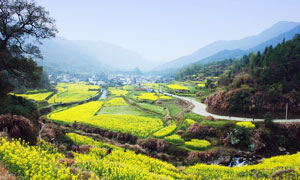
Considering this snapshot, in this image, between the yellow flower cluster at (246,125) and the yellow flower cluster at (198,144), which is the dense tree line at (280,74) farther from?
the yellow flower cluster at (198,144)

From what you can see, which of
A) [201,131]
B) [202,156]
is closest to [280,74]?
[201,131]

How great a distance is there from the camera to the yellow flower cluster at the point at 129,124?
2745cm

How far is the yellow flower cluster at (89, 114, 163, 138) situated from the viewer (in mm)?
27450

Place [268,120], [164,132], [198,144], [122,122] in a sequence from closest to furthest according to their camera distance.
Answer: [198,144], [268,120], [164,132], [122,122]

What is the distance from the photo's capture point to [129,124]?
30.5 metres

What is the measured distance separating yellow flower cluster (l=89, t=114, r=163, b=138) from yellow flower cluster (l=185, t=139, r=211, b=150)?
22.2ft

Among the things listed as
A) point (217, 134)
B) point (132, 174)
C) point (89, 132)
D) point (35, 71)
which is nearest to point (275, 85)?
point (217, 134)

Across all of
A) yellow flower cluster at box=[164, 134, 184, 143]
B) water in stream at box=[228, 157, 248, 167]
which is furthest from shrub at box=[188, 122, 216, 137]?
water in stream at box=[228, 157, 248, 167]

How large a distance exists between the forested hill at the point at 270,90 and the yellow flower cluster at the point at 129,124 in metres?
12.4

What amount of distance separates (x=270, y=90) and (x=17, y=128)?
33840 millimetres

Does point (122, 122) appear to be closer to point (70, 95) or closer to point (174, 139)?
point (174, 139)

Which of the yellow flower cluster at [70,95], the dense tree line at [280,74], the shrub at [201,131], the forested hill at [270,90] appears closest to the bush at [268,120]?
the forested hill at [270,90]

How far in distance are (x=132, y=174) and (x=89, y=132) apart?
2183cm

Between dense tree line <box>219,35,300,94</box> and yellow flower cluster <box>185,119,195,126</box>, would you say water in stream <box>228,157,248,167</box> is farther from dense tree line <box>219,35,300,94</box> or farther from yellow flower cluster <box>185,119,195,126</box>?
dense tree line <box>219,35,300,94</box>
